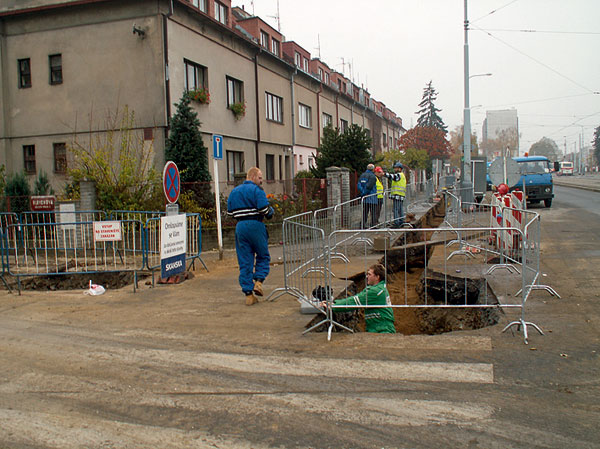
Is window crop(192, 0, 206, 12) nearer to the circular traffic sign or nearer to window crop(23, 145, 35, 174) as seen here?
window crop(23, 145, 35, 174)

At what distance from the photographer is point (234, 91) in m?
22.7

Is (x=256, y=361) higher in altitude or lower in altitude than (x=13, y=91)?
lower

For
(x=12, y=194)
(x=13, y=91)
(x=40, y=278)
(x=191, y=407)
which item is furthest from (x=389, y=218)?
(x=13, y=91)

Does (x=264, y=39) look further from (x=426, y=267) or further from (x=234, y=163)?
(x=426, y=267)

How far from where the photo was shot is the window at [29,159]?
65.7 feet

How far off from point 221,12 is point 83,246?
552 inches

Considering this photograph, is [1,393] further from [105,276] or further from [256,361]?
[105,276]

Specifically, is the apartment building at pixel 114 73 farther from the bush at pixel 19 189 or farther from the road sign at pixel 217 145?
the road sign at pixel 217 145

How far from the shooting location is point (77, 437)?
3699mm

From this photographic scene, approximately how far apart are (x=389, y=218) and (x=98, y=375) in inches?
447

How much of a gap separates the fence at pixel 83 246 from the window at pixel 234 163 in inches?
296

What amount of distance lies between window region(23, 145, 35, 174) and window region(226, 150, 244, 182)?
749 centimetres

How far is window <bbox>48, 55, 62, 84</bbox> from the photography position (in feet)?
62.3

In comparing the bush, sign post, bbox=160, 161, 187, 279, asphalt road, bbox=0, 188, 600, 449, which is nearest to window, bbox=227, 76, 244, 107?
the bush
